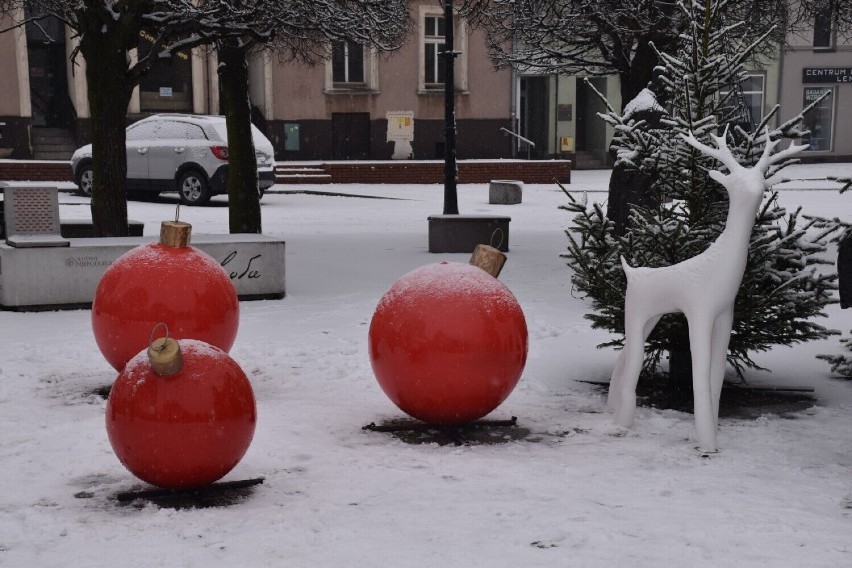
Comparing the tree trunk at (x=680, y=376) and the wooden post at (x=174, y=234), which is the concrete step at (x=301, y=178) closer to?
the wooden post at (x=174, y=234)

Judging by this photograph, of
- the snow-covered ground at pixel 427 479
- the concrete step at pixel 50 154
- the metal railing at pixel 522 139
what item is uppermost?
the metal railing at pixel 522 139

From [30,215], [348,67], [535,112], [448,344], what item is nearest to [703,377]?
[448,344]

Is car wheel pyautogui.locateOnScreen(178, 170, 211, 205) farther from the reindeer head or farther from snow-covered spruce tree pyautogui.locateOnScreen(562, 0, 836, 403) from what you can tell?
the reindeer head

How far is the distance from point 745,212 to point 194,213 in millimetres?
16684

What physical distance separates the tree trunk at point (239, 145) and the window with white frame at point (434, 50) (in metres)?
21.1

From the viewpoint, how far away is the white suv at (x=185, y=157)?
22.7 m

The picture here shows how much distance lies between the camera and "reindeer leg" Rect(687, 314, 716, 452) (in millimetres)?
5961

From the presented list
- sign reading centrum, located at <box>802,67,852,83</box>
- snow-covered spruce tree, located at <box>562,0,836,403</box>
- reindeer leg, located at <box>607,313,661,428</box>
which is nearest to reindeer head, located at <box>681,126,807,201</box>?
snow-covered spruce tree, located at <box>562,0,836,403</box>

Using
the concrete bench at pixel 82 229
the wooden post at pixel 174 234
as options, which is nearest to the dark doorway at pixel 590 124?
the concrete bench at pixel 82 229

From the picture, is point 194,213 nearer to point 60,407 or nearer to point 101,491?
point 60,407

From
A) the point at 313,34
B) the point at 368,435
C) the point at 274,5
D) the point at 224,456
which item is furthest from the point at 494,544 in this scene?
the point at 313,34

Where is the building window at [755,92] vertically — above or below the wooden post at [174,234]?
above

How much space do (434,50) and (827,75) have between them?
16048 millimetres

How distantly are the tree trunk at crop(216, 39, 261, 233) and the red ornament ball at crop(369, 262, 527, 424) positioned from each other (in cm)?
889
